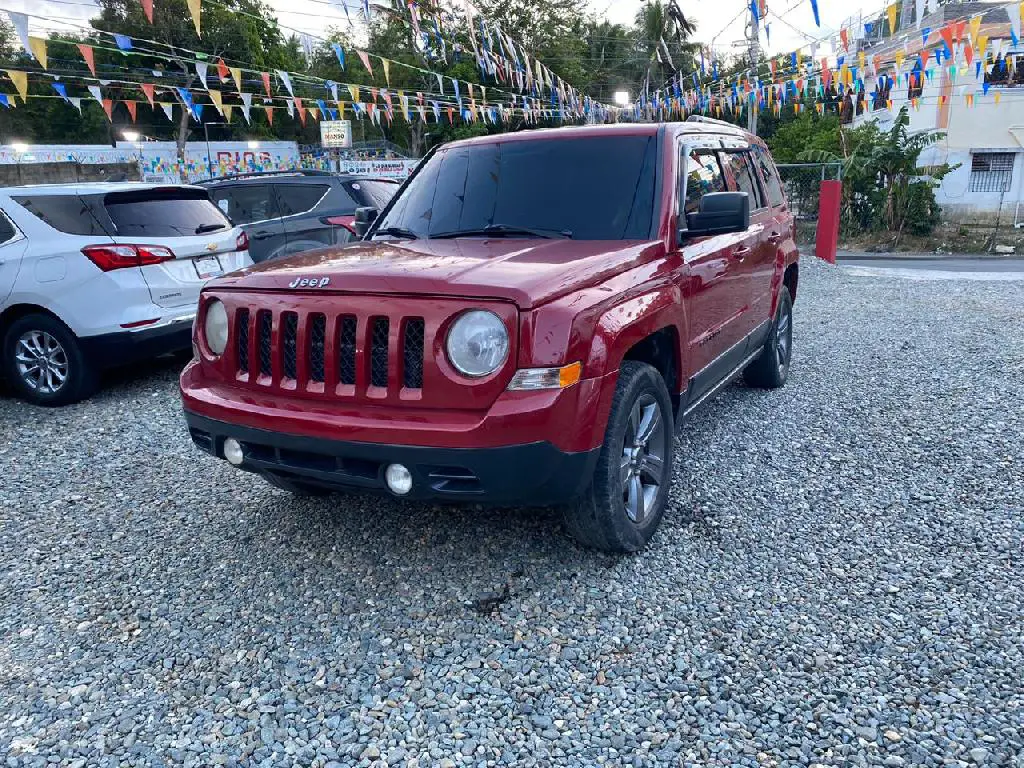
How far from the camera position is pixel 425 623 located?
2.91m

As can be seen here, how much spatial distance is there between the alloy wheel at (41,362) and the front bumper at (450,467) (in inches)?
148

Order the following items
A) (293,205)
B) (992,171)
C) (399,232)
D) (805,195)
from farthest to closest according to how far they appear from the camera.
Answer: (992,171)
(805,195)
(293,205)
(399,232)

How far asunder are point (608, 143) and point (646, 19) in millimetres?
49758

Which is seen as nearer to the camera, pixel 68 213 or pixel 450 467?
pixel 450 467

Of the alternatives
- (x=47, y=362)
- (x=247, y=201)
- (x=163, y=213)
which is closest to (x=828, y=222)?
(x=247, y=201)

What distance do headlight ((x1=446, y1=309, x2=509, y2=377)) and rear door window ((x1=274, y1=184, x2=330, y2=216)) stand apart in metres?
7.20

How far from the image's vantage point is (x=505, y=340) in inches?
106

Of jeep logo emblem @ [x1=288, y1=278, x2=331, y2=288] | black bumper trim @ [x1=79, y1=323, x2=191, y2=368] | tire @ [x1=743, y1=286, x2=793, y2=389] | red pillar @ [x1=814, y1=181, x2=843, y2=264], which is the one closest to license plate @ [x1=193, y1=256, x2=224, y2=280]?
black bumper trim @ [x1=79, y1=323, x2=191, y2=368]

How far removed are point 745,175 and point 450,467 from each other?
3.43 metres

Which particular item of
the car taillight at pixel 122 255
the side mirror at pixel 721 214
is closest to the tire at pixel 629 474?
the side mirror at pixel 721 214

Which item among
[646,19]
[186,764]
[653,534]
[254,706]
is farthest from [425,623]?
[646,19]

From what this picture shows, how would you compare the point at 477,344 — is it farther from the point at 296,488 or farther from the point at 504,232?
the point at 296,488

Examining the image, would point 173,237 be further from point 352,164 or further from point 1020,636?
point 352,164

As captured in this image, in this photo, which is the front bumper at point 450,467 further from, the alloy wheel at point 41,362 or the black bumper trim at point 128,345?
the alloy wheel at point 41,362
